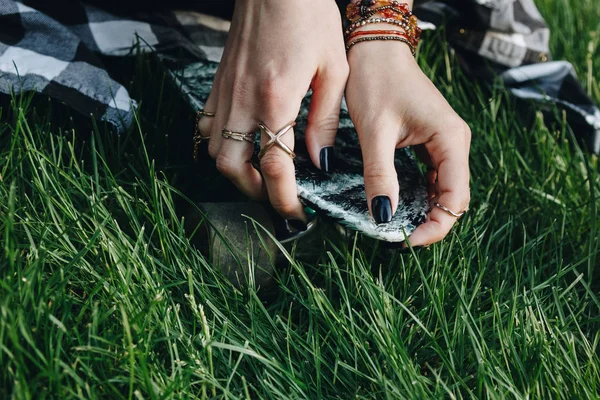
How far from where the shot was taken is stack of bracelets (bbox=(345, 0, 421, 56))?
1.19 meters

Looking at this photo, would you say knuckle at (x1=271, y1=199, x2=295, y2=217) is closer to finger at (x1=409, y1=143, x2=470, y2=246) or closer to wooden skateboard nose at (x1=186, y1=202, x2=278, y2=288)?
wooden skateboard nose at (x1=186, y1=202, x2=278, y2=288)

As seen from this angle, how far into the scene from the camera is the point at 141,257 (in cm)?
103

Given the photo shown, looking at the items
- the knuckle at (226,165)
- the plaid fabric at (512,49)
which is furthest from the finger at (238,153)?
the plaid fabric at (512,49)

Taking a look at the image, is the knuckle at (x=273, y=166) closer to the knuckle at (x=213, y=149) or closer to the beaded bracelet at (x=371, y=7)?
the knuckle at (x=213, y=149)

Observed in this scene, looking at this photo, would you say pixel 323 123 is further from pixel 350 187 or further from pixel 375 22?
pixel 375 22

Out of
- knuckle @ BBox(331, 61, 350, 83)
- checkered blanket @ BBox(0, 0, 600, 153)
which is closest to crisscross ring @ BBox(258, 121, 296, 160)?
knuckle @ BBox(331, 61, 350, 83)

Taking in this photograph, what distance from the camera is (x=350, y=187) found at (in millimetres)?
1124

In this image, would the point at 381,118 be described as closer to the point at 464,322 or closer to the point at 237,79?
the point at 237,79

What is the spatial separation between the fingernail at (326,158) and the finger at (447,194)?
182 millimetres

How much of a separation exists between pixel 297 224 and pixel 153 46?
0.64 meters

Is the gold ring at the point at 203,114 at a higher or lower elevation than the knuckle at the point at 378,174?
higher

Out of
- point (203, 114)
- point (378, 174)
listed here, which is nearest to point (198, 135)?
point (203, 114)

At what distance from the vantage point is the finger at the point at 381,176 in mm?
1019

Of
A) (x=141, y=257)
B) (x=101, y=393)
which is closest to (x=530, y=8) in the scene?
(x=141, y=257)
